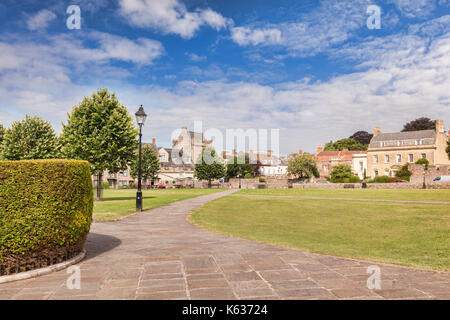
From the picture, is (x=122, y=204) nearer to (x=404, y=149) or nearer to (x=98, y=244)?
(x=98, y=244)

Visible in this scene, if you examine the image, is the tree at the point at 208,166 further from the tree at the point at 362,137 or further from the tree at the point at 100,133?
the tree at the point at 362,137

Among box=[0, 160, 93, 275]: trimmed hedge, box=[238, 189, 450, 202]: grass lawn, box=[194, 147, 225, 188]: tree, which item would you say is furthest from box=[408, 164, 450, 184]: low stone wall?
box=[0, 160, 93, 275]: trimmed hedge

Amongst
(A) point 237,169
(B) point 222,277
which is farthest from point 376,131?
(B) point 222,277

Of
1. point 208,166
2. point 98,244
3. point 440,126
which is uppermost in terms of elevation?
point 440,126

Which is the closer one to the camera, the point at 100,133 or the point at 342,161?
the point at 100,133

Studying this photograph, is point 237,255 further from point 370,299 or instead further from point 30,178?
point 30,178

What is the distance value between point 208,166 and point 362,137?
6251 centimetres

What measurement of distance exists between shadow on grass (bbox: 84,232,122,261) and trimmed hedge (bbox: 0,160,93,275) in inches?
40.0

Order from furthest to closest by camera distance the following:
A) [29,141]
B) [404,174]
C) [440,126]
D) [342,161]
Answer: [342,161] < [440,126] < [404,174] < [29,141]

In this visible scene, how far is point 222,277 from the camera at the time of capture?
5.26m

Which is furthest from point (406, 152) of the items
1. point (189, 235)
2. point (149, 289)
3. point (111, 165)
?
point (149, 289)

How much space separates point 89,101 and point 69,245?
75.4 ft

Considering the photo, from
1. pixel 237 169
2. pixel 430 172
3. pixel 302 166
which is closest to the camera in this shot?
pixel 430 172
